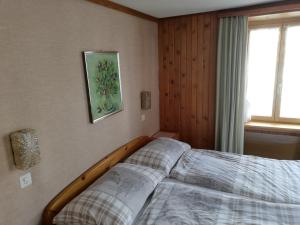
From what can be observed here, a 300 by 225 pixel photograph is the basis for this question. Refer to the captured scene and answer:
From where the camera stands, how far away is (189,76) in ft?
11.0

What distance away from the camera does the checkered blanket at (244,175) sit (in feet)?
6.25

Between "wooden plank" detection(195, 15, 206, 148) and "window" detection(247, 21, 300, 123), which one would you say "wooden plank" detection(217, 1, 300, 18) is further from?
"window" detection(247, 21, 300, 123)

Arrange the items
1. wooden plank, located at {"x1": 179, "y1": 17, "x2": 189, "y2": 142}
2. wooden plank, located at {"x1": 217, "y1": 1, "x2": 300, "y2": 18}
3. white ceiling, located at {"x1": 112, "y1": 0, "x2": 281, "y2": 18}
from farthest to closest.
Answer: wooden plank, located at {"x1": 179, "y1": 17, "x2": 189, "y2": 142} < wooden plank, located at {"x1": 217, "y1": 1, "x2": 300, "y2": 18} < white ceiling, located at {"x1": 112, "y1": 0, "x2": 281, "y2": 18}

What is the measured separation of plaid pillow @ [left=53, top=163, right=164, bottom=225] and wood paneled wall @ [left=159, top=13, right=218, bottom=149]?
5.45 feet

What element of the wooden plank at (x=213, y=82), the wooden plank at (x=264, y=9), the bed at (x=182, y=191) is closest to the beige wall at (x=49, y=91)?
the bed at (x=182, y=191)

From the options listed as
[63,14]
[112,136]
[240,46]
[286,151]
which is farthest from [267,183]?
[63,14]

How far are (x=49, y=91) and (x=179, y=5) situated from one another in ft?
5.85

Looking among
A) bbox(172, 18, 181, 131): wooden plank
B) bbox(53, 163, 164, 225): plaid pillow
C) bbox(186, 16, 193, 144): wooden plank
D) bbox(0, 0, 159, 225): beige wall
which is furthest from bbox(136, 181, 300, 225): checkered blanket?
bbox(172, 18, 181, 131): wooden plank

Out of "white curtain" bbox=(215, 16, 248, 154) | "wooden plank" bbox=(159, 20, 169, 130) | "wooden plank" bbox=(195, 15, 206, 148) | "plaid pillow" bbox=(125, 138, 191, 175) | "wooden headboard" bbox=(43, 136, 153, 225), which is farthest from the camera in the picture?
"wooden plank" bbox=(159, 20, 169, 130)

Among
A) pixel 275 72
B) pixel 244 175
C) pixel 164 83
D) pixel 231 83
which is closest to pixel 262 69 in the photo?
pixel 275 72

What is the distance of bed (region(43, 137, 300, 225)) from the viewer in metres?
1.61

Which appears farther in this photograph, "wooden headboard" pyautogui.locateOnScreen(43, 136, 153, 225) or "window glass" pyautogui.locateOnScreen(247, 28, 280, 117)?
"window glass" pyautogui.locateOnScreen(247, 28, 280, 117)

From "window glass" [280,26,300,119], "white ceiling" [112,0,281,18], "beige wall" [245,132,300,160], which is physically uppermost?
"white ceiling" [112,0,281,18]

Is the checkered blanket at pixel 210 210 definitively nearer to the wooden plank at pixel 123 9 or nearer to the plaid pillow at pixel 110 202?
the plaid pillow at pixel 110 202
